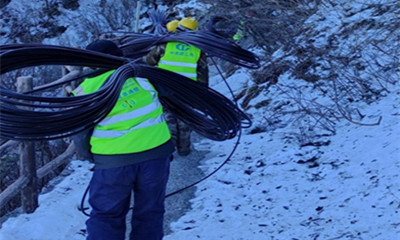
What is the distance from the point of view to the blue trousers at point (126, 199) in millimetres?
3170

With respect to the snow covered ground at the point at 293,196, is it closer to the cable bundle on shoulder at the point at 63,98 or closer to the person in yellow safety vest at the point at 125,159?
the person in yellow safety vest at the point at 125,159

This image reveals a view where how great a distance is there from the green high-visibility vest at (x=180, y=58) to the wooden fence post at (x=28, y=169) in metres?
1.45

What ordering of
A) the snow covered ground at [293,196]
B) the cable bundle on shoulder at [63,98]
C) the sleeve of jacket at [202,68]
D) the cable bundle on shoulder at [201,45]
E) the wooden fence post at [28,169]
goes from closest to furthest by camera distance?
the cable bundle on shoulder at [63,98] → the snow covered ground at [293,196] → the wooden fence post at [28,169] → the cable bundle on shoulder at [201,45] → the sleeve of jacket at [202,68]

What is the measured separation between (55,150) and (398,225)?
17.0 feet

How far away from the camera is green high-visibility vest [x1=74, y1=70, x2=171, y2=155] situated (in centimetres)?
314

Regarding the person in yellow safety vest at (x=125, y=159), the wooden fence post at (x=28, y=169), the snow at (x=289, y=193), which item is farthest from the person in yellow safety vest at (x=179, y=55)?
the person in yellow safety vest at (x=125, y=159)

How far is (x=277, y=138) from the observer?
6273 millimetres

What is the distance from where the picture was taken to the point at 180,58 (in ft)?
18.2

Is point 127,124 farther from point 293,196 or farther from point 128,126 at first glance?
point 293,196

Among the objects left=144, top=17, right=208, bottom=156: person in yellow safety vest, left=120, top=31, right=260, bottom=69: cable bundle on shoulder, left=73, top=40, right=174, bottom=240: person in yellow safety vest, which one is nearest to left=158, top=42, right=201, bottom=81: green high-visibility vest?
left=144, top=17, right=208, bottom=156: person in yellow safety vest

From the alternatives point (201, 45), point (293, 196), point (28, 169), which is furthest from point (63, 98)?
point (293, 196)

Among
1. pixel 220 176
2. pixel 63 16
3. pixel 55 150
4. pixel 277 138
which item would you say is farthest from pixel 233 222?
pixel 63 16

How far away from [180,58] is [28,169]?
1954 millimetres

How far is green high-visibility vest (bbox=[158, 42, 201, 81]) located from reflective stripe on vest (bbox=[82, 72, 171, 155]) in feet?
7.35
